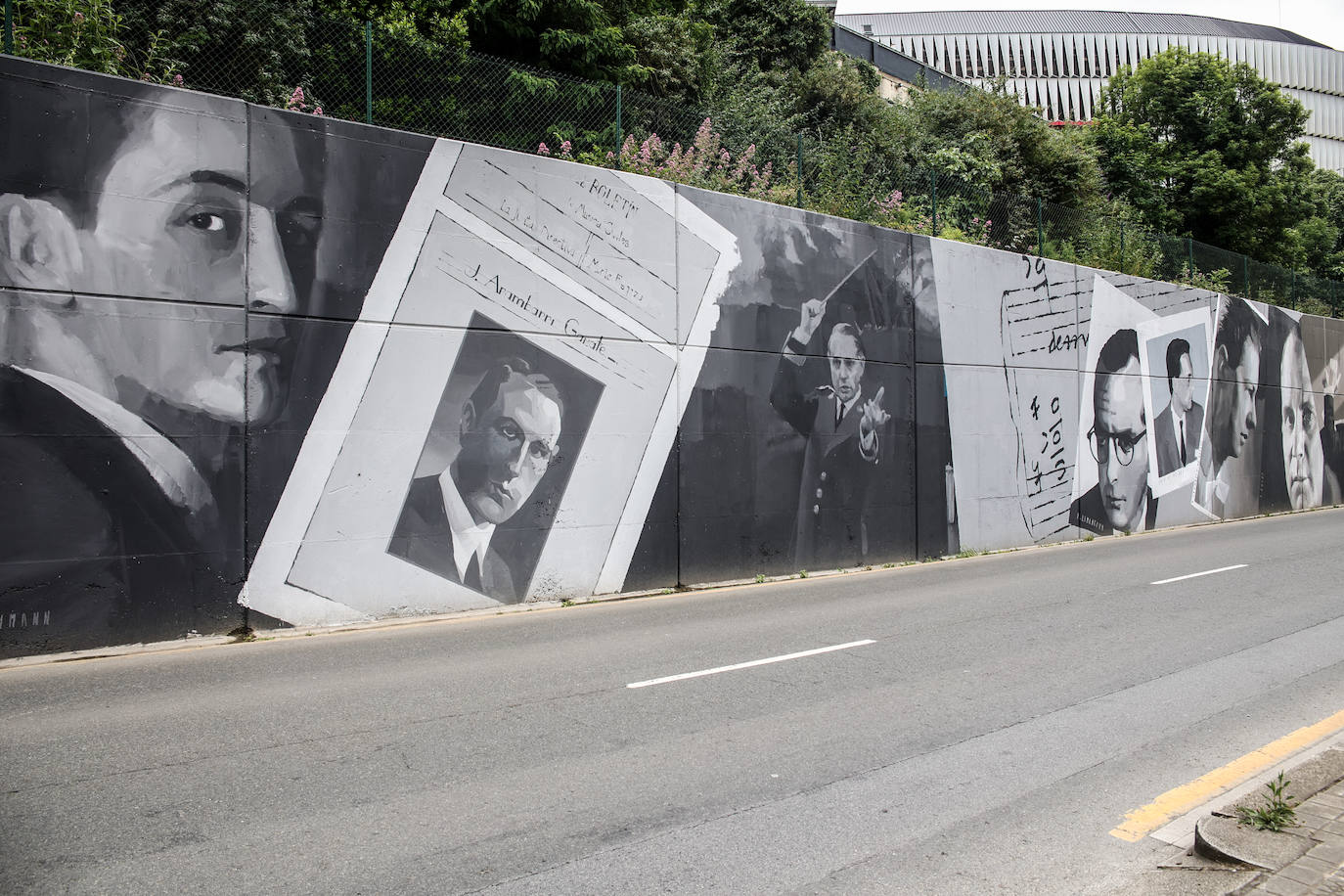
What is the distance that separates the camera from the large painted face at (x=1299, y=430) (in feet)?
83.4

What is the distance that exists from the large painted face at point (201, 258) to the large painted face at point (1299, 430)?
83.4 ft

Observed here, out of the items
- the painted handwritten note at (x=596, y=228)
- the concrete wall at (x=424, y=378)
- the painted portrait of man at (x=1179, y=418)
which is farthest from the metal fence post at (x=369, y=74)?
the painted portrait of man at (x=1179, y=418)

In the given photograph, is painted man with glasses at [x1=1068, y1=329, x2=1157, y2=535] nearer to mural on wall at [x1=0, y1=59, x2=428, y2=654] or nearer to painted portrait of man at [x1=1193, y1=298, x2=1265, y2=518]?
painted portrait of man at [x1=1193, y1=298, x2=1265, y2=518]

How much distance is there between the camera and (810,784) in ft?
16.0

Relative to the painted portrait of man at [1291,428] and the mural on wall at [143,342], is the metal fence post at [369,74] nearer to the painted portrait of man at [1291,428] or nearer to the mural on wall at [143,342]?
the mural on wall at [143,342]

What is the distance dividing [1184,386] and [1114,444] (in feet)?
11.8

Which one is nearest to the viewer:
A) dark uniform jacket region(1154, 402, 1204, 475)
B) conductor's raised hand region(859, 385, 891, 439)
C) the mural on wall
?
the mural on wall

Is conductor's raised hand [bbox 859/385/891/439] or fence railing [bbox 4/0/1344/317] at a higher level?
fence railing [bbox 4/0/1344/317]

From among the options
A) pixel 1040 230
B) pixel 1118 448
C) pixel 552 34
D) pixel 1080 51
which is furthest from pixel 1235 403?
pixel 1080 51

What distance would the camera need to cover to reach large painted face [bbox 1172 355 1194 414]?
21.2 metres

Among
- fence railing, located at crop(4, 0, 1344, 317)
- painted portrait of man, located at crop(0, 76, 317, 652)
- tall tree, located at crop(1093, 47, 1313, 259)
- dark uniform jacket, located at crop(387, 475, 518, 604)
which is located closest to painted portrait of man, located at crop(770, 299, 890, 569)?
fence railing, located at crop(4, 0, 1344, 317)

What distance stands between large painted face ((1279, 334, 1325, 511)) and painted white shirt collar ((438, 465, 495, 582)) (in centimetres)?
2339

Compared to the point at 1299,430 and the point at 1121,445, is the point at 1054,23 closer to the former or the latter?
the point at 1299,430

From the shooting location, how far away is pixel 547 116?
12.6 m
